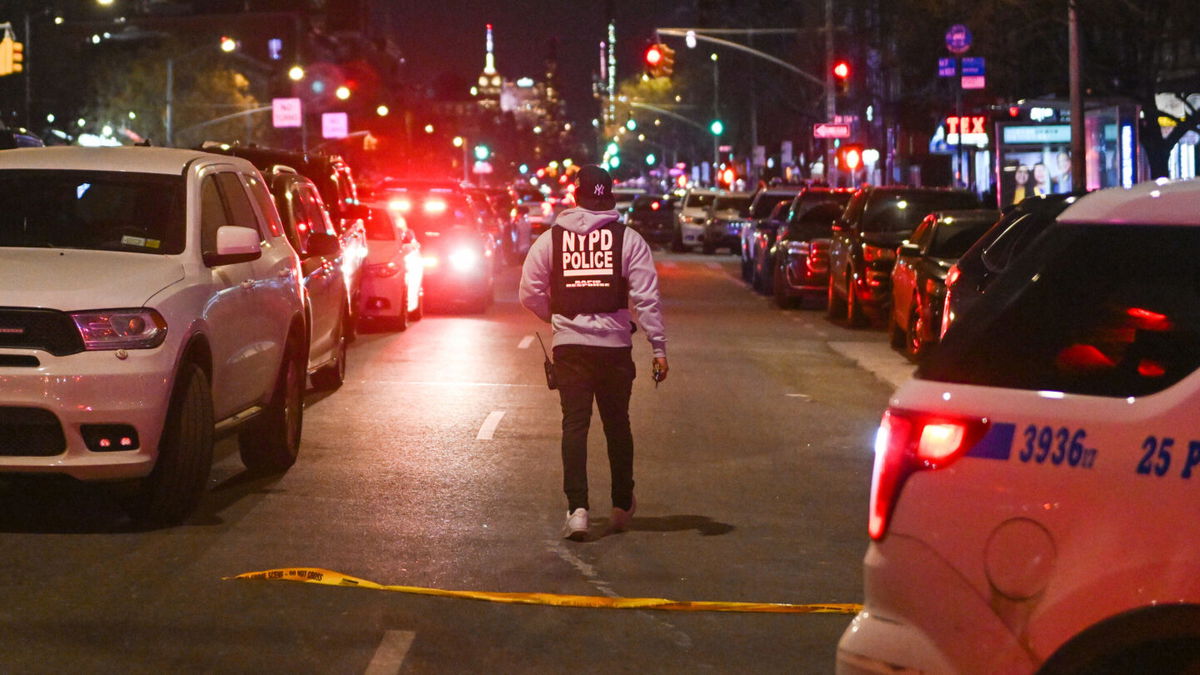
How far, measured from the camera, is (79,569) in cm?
769

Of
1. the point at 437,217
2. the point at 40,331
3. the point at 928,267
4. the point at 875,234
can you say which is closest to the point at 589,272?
the point at 40,331

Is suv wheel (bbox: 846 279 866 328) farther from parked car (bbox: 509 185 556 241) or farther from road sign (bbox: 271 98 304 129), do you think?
road sign (bbox: 271 98 304 129)

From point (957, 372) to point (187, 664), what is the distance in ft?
11.0

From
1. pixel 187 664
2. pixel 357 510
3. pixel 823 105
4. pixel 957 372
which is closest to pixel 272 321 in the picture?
pixel 357 510

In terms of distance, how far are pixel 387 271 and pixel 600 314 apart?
12.5m

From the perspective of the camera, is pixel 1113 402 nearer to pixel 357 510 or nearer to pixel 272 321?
pixel 357 510

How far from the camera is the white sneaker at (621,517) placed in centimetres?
873

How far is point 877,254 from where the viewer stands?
21.6 m

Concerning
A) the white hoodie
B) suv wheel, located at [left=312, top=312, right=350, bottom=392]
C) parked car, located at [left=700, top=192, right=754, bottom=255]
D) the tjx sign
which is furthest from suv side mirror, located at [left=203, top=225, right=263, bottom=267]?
parked car, located at [left=700, top=192, right=754, bottom=255]

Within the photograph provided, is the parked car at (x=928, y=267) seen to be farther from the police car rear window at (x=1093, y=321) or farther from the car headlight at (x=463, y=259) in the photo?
the police car rear window at (x=1093, y=321)

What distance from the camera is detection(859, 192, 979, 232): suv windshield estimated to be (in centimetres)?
2233

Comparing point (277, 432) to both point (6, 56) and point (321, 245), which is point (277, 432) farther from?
point (6, 56)

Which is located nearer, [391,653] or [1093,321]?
[1093,321]

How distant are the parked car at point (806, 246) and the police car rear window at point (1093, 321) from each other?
69.6ft
